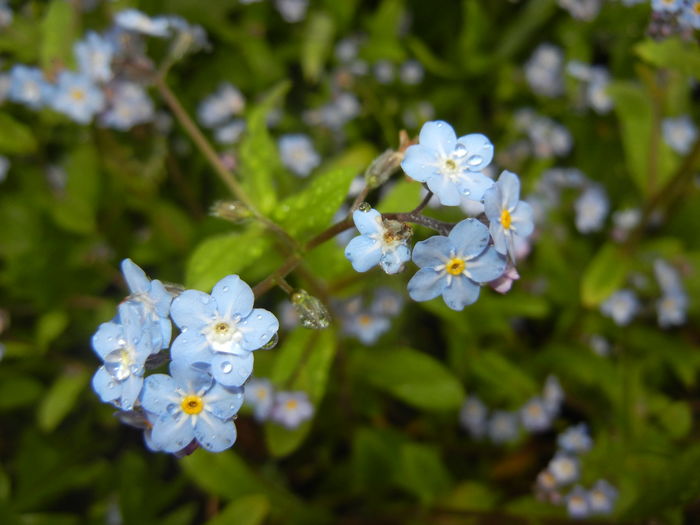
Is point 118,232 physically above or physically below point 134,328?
below

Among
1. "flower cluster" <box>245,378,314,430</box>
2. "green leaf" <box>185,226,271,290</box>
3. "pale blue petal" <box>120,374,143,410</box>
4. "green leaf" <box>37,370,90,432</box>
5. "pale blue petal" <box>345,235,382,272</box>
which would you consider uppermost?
"pale blue petal" <box>345,235,382,272</box>

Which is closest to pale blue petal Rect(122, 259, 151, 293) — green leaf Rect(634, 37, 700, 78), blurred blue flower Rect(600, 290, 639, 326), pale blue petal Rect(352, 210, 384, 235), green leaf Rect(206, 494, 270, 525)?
pale blue petal Rect(352, 210, 384, 235)

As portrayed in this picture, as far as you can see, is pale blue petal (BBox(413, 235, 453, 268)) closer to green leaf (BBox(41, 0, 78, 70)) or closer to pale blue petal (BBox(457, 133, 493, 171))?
pale blue petal (BBox(457, 133, 493, 171))

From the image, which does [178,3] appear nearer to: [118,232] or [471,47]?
[118,232]

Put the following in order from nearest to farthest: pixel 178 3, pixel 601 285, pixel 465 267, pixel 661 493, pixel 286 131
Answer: pixel 465 267 → pixel 661 493 → pixel 601 285 → pixel 178 3 → pixel 286 131

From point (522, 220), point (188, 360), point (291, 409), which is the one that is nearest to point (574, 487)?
point (291, 409)

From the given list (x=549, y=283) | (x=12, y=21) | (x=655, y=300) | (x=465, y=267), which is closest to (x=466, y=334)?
(x=549, y=283)
